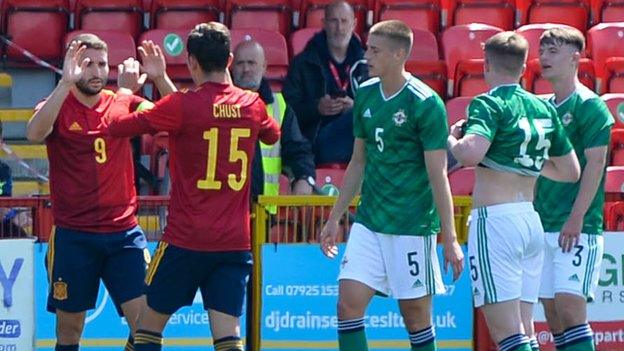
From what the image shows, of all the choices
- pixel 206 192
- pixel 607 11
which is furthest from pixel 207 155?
pixel 607 11

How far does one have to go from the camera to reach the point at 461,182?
11.4m

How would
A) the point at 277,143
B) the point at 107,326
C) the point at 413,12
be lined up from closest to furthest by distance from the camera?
the point at 107,326, the point at 277,143, the point at 413,12

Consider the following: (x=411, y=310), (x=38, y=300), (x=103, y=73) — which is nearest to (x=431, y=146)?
(x=411, y=310)

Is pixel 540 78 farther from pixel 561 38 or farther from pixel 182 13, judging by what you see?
pixel 561 38

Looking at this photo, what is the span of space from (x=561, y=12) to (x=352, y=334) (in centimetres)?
750

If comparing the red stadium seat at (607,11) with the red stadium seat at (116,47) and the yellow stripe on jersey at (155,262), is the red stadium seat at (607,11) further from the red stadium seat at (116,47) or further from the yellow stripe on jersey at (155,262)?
the yellow stripe on jersey at (155,262)

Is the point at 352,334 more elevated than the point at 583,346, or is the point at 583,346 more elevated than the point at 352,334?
the point at 352,334

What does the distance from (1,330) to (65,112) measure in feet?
6.76

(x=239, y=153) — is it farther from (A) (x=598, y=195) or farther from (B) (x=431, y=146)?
(A) (x=598, y=195)

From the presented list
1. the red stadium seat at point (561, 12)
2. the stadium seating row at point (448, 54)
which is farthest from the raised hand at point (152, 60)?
the red stadium seat at point (561, 12)

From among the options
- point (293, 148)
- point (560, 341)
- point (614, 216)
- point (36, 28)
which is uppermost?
point (36, 28)

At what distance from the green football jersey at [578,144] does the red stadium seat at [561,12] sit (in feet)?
20.1

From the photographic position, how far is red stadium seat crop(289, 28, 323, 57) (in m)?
13.2

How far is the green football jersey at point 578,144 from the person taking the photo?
827 cm
